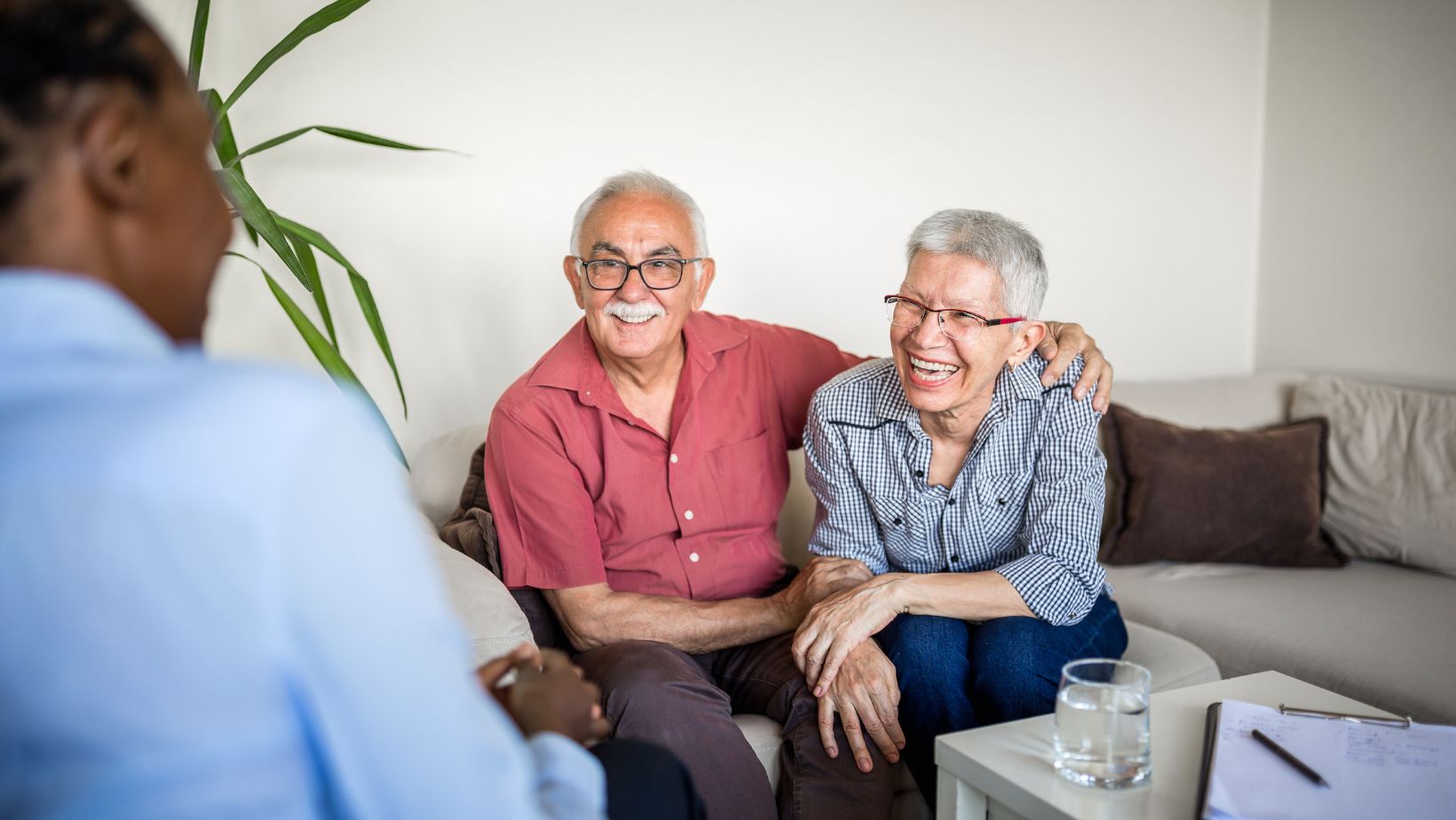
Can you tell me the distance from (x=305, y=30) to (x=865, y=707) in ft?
4.84

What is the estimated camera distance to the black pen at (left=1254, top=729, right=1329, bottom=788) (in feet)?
3.89

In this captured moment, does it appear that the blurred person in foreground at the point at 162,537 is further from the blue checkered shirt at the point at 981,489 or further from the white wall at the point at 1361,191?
the white wall at the point at 1361,191

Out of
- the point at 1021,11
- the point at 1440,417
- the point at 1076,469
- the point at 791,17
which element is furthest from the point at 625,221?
the point at 1440,417

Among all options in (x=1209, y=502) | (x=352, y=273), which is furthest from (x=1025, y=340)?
(x=352, y=273)

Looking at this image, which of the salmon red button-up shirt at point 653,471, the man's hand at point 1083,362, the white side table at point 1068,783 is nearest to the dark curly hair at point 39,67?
the white side table at point 1068,783

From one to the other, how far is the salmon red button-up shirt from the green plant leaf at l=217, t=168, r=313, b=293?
1.46 ft

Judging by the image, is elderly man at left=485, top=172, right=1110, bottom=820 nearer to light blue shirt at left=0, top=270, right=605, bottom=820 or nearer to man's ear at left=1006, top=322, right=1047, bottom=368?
man's ear at left=1006, top=322, right=1047, bottom=368

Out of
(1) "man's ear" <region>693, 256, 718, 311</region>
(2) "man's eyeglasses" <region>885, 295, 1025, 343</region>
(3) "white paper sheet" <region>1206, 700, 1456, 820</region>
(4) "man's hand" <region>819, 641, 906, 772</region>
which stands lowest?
(4) "man's hand" <region>819, 641, 906, 772</region>

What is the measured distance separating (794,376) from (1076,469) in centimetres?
61

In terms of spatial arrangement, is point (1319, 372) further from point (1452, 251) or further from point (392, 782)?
point (392, 782)

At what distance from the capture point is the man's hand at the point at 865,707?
163cm

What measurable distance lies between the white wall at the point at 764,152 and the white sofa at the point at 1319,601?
50 cm

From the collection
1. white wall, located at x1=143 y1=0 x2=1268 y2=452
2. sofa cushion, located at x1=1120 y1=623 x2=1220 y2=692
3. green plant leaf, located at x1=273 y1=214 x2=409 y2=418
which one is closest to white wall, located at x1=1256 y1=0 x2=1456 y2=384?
white wall, located at x1=143 y1=0 x2=1268 y2=452

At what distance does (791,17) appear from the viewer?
2.70 metres
